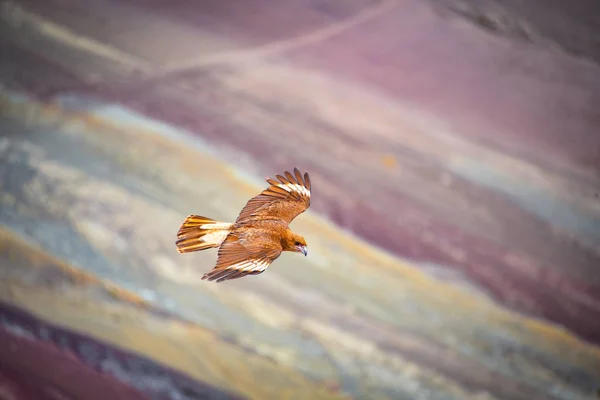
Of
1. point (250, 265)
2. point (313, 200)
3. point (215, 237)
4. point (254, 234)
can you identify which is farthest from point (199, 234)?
point (313, 200)

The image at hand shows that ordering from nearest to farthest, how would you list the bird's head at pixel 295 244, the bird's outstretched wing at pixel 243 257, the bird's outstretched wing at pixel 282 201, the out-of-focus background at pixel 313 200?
the bird's outstretched wing at pixel 243 257 < the bird's head at pixel 295 244 < the bird's outstretched wing at pixel 282 201 < the out-of-focus background at pixel 313 200

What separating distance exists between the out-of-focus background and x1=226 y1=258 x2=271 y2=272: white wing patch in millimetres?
1090

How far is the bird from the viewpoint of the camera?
1754 mm

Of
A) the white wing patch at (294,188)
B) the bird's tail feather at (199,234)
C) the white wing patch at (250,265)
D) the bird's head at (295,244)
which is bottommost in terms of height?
the white wing patch at (250,265)

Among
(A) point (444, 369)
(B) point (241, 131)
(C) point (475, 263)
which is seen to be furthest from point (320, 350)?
(B) point (241, 131)

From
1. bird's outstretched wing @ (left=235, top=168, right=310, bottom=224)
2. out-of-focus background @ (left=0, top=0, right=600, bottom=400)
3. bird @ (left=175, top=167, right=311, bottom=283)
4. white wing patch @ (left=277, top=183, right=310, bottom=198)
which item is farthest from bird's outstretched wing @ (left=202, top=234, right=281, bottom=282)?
out-of-focus background @ (left=0, top=0, right=600, bottom=400)

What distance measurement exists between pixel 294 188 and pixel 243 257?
0.42 m

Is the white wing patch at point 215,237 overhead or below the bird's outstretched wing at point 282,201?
below

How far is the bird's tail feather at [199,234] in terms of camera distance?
1940mm

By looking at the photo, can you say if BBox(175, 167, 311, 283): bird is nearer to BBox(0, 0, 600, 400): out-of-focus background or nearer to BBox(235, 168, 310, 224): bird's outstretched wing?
BBox(235, 168, 310, 224): bird's outstretched wing

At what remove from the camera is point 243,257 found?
1773mm

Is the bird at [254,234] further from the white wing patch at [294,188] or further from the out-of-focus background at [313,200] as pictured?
the out-of-focus background at [313,200]

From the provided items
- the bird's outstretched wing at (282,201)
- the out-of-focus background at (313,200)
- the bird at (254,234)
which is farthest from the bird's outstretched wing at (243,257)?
the out-of-focus background at (313,200)

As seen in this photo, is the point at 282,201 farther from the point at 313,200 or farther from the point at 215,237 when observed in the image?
the point at 313,200
